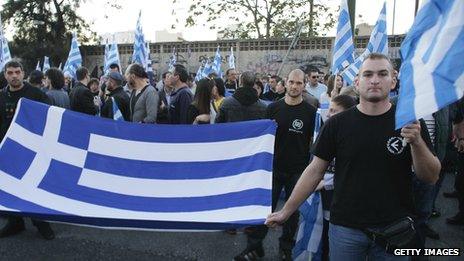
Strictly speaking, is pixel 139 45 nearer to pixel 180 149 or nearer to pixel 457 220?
pixel 180 149

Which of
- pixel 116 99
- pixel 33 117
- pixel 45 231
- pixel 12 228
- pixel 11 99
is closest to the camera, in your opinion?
pixel 33 117

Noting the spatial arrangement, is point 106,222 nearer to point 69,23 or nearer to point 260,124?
point 260,124

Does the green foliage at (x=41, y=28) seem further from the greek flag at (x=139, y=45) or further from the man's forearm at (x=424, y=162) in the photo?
the man's forearm at (x=424, y=162)

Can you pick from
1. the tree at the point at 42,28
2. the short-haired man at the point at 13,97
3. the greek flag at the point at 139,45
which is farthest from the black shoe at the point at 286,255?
the tree at the point at 42,28

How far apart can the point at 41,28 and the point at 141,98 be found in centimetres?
3232

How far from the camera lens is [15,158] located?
4.04 meters

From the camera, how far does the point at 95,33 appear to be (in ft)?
119

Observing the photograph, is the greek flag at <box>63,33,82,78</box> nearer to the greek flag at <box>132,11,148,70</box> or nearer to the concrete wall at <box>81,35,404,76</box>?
the greek flag at <box>132,11,148,70</box>

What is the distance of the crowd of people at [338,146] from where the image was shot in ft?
8.54

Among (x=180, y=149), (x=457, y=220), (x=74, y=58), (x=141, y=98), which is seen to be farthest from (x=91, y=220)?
(x=74, y=58)

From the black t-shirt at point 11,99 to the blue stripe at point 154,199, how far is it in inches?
84.2

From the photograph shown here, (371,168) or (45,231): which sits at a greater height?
(371,168)

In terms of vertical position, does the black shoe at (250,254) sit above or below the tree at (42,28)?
below

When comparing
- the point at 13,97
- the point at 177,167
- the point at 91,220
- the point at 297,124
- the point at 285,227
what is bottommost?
the point at 285,227
